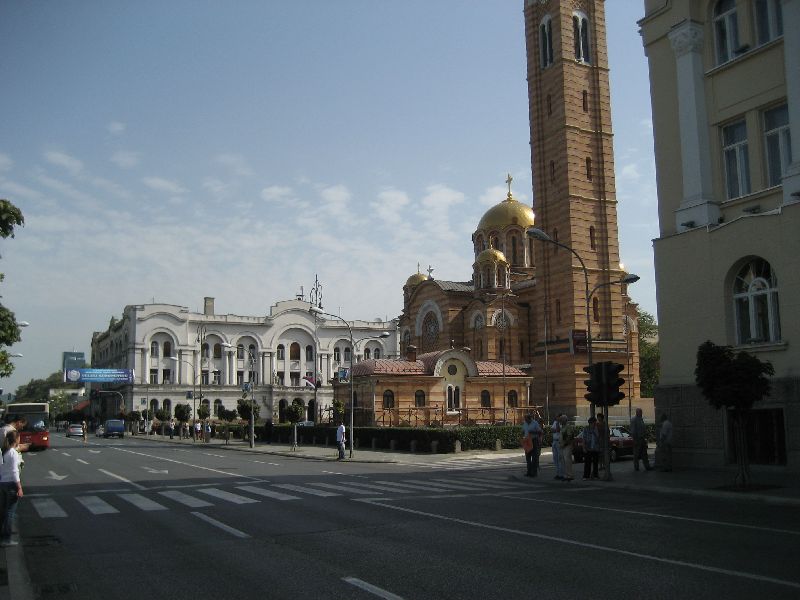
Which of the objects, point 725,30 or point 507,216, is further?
point 507,216

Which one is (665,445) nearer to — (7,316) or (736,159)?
(736,159)

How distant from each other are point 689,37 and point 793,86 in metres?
4.03

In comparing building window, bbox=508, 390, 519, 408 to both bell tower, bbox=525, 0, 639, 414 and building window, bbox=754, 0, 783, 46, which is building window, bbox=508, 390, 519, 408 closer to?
bell tower, bbox=525, 0, 639, 414

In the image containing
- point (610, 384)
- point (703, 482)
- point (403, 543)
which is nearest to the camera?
point (403, 543)

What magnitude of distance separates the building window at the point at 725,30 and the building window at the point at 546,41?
33772 millimetres

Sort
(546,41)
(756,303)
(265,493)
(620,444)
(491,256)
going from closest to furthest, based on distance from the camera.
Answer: (265,493)
(756,303)
(620,444)
(546,41)
(491,256)

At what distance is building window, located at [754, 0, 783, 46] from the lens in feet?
68.8

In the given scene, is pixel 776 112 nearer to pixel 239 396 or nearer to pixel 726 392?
pixel 726 392

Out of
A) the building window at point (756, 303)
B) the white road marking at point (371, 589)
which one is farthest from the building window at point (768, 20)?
the white road marking at point (371, 589)

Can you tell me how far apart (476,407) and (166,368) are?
49.7m

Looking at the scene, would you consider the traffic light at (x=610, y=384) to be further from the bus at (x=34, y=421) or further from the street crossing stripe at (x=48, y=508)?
the bus at (x=34, y=421)

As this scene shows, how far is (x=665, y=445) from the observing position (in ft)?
71.6

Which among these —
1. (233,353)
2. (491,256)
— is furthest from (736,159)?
(233,353)

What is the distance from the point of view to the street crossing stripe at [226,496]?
16125 mm
